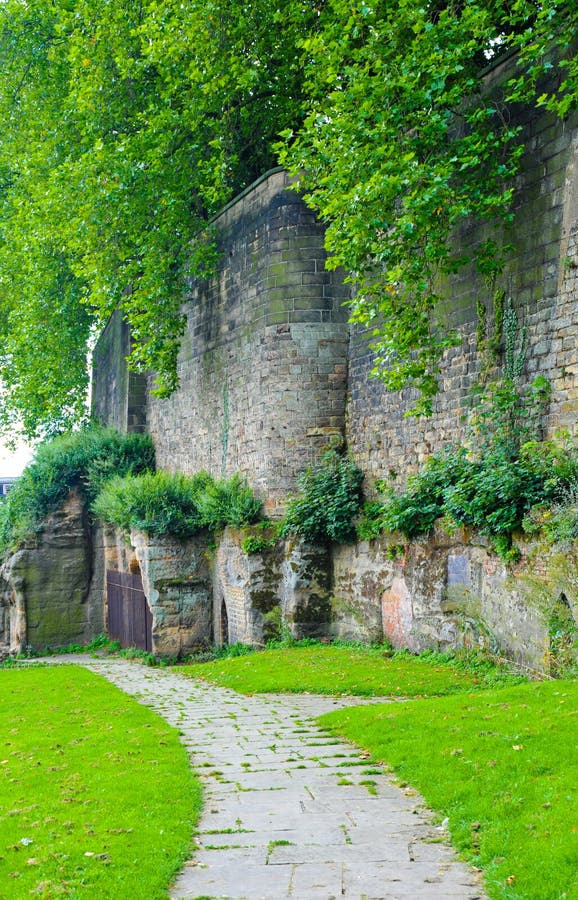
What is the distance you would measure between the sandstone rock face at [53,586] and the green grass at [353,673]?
28.1 ft

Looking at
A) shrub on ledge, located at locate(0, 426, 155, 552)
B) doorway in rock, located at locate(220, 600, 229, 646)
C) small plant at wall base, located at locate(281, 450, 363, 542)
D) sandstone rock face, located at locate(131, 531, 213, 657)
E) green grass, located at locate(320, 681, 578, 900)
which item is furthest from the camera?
shrub on ledge, located at locate(0, 426, 155, 552)

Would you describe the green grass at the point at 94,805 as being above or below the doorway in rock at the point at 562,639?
below

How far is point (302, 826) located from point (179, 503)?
12.3m

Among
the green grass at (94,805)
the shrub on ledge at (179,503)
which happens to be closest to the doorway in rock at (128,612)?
the shrub on ledge at (179,503)

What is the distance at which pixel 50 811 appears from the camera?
20.2ft

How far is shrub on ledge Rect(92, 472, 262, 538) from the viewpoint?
16.7 metres

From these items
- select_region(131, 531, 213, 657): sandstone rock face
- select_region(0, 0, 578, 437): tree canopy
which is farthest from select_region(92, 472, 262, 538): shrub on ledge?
select_region(0, 0, 578, 437): tree canopy

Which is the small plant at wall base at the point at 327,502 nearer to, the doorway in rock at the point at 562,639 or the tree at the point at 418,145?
the tree at the point at 418,145

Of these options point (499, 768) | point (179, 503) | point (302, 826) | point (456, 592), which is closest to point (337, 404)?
point (179, 503)

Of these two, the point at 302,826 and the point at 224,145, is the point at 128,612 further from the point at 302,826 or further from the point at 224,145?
the point at 302,826

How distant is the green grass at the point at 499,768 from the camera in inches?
187

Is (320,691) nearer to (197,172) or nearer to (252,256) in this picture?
(252,256)

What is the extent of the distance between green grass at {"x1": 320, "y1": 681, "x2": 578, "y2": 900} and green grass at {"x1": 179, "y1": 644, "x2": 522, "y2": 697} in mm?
1064

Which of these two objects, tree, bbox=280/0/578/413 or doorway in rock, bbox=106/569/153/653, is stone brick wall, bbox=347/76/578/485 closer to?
tree, bbox=280/0/578/413
